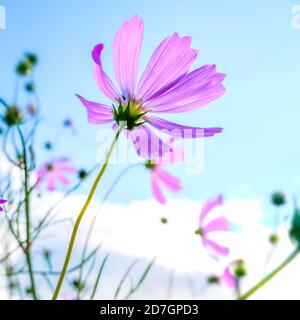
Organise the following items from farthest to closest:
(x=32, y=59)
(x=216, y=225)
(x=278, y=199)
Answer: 1. (x=32, y=59)
2. (x=216, y=225)
3. (x=278, y=199)

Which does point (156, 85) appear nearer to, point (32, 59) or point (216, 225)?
point (216, 225)

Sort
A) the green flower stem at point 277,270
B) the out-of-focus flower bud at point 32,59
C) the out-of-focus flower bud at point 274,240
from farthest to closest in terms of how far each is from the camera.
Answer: the out-of-focus flower bud at point 32,59 < the out-of-focus flower bud at point 274,240 < the green flower stem at point 277,270

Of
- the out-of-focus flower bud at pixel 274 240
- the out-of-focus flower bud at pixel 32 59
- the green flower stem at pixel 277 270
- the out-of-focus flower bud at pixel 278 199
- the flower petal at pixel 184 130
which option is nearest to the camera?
the green flower stem at pixel 277 270

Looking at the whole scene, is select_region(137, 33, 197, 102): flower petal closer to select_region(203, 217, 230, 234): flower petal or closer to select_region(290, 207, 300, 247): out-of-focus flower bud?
select_region(290, 207, 300, 247): out-of-focus flower bud

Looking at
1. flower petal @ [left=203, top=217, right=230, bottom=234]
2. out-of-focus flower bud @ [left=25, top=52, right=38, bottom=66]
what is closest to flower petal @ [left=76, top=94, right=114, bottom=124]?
flower petal @ [left=203, top=217, right=230, bottom=234]

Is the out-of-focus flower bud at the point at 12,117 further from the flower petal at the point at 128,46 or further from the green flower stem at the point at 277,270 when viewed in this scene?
the green flower stem at the point at 277,270

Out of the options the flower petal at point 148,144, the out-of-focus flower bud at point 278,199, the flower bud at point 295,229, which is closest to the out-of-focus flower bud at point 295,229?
the flower bud at point 295,229

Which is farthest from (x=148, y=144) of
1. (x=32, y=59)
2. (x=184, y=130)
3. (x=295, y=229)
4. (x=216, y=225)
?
(x=32, y=59)

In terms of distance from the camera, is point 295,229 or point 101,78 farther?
point 101,78
